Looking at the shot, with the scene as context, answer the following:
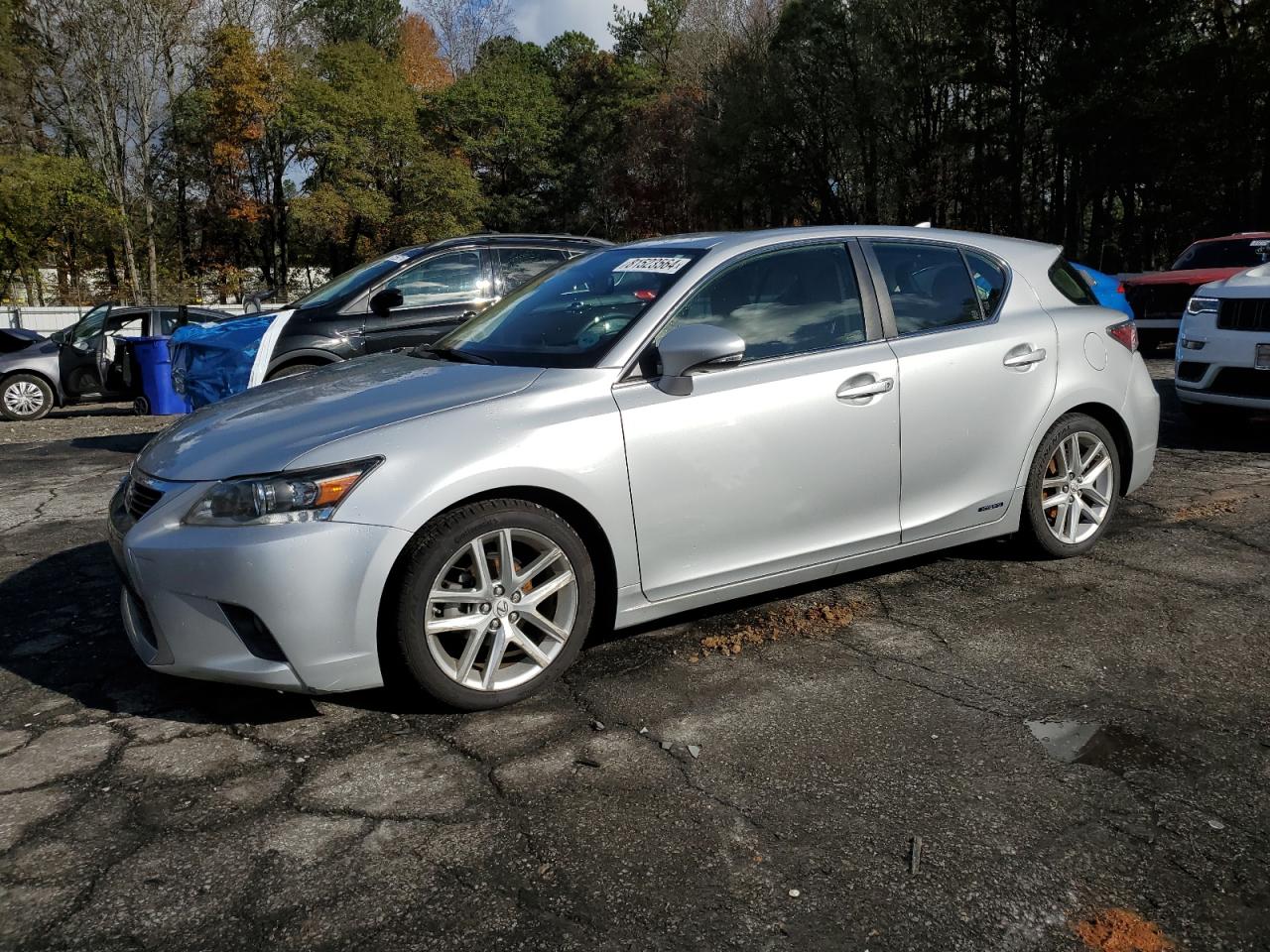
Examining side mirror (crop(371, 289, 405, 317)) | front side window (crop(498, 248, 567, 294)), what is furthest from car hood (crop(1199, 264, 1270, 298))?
side mirror (crop(371, 289, 405, 317))

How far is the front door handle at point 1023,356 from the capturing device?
4.50 m

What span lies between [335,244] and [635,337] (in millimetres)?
46666

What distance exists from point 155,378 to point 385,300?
4879mm

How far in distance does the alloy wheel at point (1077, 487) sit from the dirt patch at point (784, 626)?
3.66 feet

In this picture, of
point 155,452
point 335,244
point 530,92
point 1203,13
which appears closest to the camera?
point 155,452

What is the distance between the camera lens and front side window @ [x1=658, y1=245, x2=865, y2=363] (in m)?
3.97

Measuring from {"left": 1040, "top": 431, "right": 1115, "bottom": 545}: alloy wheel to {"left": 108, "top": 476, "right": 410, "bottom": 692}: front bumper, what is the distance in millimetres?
3114

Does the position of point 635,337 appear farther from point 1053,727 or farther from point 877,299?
point 1053,727

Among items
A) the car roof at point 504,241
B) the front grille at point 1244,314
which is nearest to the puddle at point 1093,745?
the front grille at point 1244,314

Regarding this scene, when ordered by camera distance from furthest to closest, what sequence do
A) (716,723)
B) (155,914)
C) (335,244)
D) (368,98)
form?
(335,244), (368,98), (716,723), (155,914)

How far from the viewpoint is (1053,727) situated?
10.6 ft

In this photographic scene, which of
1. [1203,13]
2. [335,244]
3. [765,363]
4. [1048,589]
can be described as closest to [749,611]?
[765,363]

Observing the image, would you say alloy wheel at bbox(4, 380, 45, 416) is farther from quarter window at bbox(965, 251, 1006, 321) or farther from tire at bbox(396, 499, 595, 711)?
quarter window at bbox(965, 251, 1006, 321)

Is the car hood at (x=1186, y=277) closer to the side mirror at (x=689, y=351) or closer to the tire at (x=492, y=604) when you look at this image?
the side mirror at (x=689, y=351)
